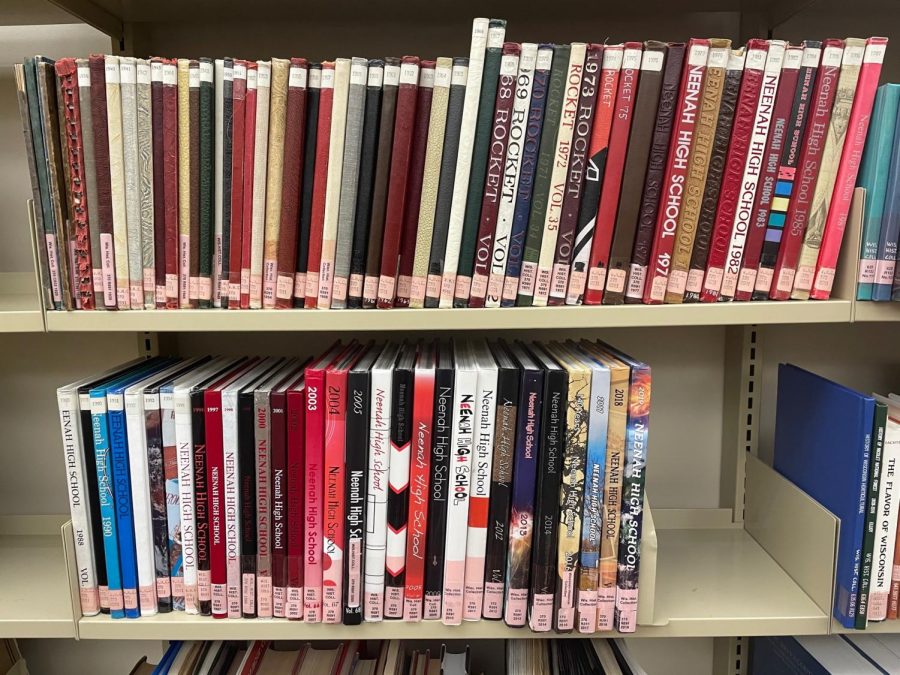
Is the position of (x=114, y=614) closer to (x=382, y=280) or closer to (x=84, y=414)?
(x=84, y=414)

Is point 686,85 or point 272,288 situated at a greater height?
point 686,85

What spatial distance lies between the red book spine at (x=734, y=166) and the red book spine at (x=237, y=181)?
58cm

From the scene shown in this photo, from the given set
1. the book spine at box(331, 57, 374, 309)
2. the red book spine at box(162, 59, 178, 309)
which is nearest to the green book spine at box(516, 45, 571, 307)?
the book spine at box(331, 57, 374, 309)

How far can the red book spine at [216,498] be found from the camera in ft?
2.42

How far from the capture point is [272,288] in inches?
29.2

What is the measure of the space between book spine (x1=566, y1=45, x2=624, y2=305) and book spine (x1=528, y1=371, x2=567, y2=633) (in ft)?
0.40

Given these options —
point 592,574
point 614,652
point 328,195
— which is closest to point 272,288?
point 328,195

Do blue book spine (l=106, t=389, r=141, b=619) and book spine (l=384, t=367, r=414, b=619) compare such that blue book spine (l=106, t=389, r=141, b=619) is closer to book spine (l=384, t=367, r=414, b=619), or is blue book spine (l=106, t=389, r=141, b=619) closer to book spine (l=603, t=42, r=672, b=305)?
book spine (l=384, t=367, r=414, b=619)

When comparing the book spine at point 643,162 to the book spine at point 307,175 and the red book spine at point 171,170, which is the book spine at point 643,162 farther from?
the red book spine at point 171,170

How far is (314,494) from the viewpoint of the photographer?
74 cm

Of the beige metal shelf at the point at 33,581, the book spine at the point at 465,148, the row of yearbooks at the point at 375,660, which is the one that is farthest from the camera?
the row of yearbooks at the point at 375,660

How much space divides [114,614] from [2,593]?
239 mm

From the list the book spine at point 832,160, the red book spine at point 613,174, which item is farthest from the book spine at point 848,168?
the red book spine at point 613,174

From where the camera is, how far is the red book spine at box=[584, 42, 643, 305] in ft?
2.27
